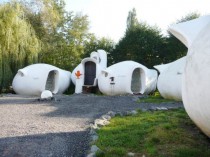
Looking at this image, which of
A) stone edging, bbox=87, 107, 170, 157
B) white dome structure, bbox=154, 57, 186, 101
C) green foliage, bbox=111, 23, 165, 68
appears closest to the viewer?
stone edging, bbox=87, 107, 170, 157

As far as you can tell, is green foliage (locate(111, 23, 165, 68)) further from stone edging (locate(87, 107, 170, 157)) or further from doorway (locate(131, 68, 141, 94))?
stone edging (locate(87, 107, 170, 157))

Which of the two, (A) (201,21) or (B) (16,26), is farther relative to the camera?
(B) (16,26)

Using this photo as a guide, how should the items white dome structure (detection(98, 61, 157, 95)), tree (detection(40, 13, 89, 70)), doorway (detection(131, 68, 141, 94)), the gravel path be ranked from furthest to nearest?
tree (detection(40, 13, 89, 70))
doorway (detection(131, 68, 141, 94))
white dome structure (detection(98, 61, 157, 95))
the gravel path

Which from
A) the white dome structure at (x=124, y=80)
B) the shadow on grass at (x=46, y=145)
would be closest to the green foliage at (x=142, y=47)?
the white dome structure at (x=124, y=80)

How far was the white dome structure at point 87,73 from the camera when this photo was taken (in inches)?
866

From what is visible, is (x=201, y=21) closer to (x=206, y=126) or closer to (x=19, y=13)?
(x=206, y=126)

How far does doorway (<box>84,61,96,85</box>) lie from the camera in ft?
75.0

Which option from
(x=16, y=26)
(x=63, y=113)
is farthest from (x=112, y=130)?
(x=16, y=26)

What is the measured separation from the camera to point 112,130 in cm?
655

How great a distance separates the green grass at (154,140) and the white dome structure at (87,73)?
15037mm

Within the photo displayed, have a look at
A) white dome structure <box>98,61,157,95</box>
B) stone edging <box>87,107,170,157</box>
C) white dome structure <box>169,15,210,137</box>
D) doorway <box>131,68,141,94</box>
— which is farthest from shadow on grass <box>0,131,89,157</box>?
doorway <box>131,68,141,94</box>

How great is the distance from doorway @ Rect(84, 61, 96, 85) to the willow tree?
3717 millimetres

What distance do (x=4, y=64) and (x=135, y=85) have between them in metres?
8.05

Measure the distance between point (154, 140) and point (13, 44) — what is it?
15585 mm
